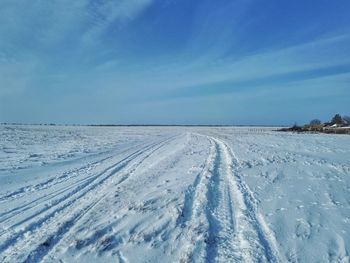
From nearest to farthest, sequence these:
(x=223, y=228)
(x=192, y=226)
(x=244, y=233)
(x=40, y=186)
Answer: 1. (x=244, y=233)
2. (x=223, y=228)
3. (x=192, y=226)
4. (x=40, y=186)

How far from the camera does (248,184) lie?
9.30m

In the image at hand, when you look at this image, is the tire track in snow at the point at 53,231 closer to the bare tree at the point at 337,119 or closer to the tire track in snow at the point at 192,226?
the tire track in snow at the point at 192,226

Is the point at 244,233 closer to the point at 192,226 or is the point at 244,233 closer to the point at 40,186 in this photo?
the point at 192,226

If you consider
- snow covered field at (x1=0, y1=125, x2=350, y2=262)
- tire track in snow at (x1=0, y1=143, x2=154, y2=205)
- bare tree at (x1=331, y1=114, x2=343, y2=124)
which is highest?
bare tree at (x1=331, y1=114, x2=343, y2=124)

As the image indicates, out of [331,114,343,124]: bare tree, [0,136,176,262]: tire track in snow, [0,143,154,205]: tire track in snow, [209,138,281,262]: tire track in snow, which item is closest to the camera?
[209,138,281,262]: tire track in snow

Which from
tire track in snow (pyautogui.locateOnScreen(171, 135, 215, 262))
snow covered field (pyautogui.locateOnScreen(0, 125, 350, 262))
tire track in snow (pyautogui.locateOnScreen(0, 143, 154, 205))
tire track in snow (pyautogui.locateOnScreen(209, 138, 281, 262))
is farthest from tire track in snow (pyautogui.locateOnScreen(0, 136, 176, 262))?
tire track in snow (pyautogui.locateOnScreen(209, 138, 281, 262))

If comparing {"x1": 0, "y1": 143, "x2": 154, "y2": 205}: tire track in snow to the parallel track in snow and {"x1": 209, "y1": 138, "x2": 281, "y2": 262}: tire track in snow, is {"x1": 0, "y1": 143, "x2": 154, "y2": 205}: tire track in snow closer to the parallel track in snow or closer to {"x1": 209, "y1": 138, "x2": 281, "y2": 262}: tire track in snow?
the parallel track in snow

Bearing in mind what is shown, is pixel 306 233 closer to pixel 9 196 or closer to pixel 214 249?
pixel 214 249

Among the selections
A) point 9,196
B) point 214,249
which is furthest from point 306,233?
point 9,196

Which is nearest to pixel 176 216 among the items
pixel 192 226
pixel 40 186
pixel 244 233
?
pixel 192 226

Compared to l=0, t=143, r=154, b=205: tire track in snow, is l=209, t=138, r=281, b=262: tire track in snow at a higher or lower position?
higher

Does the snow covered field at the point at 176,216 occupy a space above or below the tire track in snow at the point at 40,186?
above

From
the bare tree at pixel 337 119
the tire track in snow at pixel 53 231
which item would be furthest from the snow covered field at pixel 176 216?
the bare tree at pixel 337 119

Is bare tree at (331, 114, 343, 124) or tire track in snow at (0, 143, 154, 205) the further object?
bare tree at (331, 114, 343, 124)
